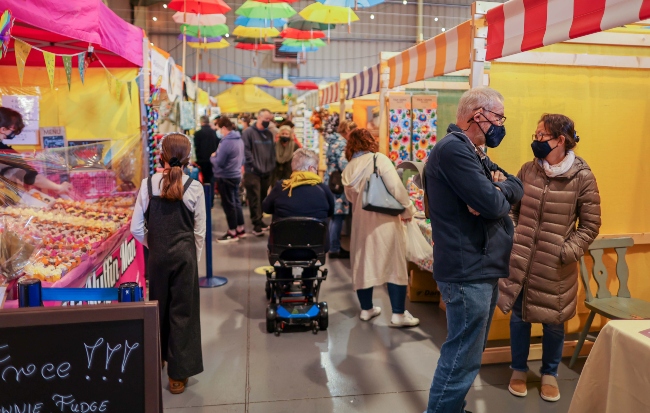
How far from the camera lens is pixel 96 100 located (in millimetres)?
5430

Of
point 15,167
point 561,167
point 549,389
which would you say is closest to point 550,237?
point 561,167

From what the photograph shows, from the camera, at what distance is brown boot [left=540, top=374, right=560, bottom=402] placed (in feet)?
10.7

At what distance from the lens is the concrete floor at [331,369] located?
3.24 meters

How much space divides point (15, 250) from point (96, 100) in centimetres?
328

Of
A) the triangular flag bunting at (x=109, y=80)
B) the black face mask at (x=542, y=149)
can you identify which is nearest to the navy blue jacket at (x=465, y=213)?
the black face mask at (x=542, y=149)

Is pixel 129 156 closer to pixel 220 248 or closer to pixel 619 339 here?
pixel 220 248

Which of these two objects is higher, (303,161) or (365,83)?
(365,83)

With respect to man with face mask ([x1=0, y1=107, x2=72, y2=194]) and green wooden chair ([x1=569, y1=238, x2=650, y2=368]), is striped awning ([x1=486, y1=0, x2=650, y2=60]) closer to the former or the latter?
green wooden chair ([x1=569, y1=238, x2=650, y2=368])

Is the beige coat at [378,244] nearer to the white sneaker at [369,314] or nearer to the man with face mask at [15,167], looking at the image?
the white sneaker at [369,314]

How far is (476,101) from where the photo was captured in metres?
2.48

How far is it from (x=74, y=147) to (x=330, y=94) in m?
7.02

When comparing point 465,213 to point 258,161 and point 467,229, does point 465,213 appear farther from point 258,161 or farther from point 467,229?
point 258,161

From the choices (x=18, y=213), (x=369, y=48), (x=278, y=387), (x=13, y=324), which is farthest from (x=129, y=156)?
(x=369, y=48)

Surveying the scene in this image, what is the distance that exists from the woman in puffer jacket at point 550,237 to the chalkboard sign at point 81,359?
87.3 inches
